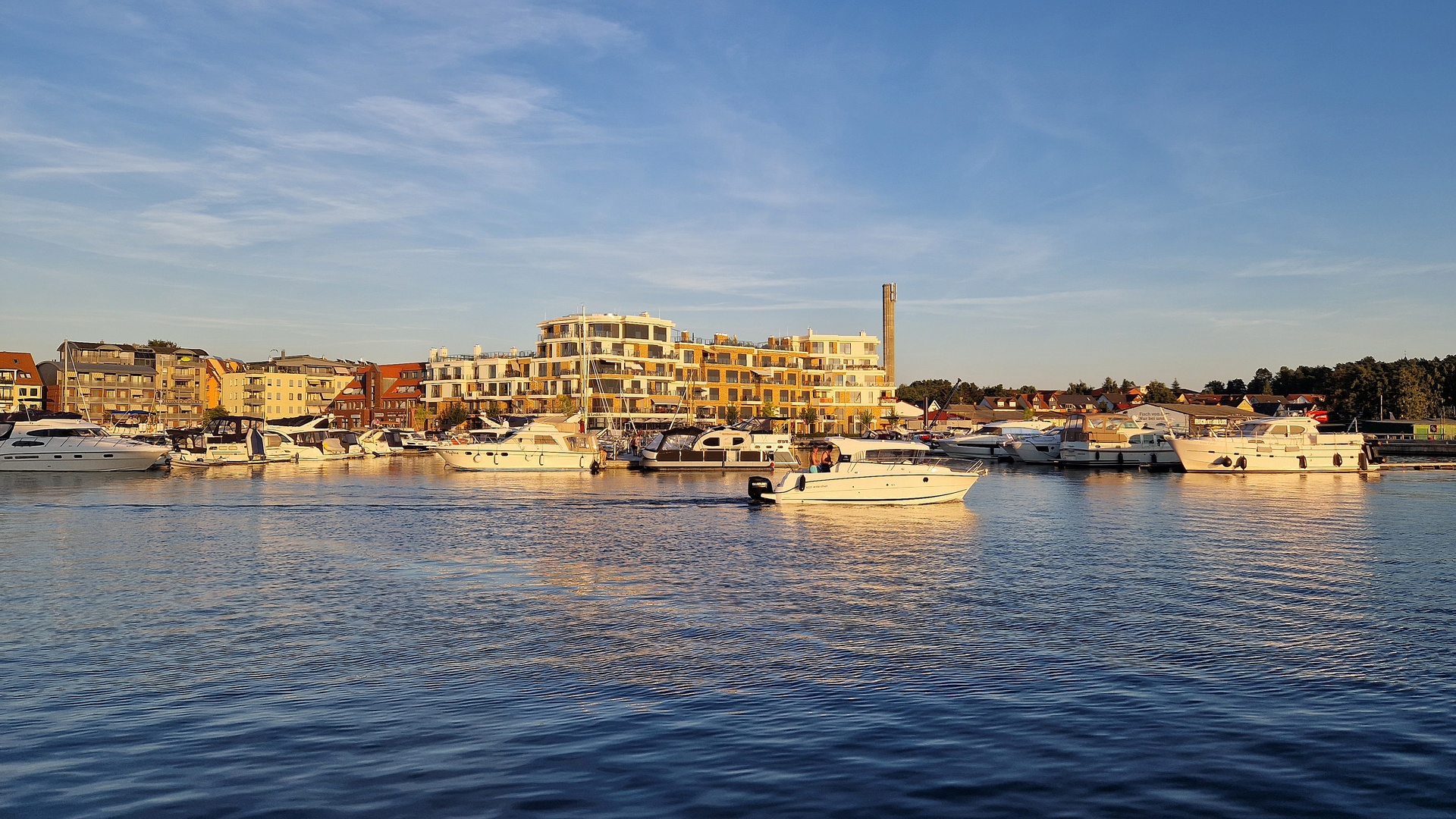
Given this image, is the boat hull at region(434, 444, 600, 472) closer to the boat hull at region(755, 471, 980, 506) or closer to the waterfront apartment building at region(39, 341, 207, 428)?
the boat hull at region(755, 471, 980, 506)

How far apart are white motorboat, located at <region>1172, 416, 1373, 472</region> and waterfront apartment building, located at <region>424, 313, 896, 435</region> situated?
76109 millimetres

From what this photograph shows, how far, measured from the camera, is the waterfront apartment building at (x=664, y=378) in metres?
156

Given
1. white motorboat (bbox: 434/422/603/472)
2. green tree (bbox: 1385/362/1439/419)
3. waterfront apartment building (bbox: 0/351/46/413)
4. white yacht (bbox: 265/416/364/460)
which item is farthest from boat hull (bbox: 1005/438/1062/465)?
waterfront apartment building (bbox: 0/351/46/413)

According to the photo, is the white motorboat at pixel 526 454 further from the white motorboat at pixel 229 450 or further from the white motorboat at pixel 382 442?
the white motorboat at pixel 382 442

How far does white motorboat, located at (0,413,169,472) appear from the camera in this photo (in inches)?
3322

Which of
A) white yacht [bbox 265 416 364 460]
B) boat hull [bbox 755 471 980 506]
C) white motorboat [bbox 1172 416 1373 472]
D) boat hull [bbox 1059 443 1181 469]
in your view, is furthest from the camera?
white yacht [bbox 265 416 364 460]

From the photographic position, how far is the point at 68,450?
85312 millimetres

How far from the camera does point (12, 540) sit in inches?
1473

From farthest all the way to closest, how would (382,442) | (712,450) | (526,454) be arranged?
(382,442), (712,450), (526,454)

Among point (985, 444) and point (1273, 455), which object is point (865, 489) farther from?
point (985, 444)

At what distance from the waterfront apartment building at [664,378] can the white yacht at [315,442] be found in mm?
30869

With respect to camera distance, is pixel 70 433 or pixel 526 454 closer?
pixel 70 433

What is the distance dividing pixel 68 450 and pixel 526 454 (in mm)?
38004

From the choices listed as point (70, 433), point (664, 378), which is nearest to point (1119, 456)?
point (664, 378)
